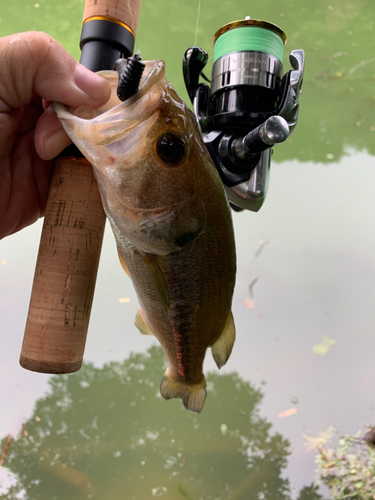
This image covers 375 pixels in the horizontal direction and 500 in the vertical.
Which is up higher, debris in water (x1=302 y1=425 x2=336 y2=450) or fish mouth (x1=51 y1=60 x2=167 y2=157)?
fish mouth (x1=51 y1=60 x2=167 y2=157)

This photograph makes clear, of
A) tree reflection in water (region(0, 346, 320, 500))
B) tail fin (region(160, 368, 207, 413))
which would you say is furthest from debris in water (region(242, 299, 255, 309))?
tail fin (region(160, 368, 207, 413))

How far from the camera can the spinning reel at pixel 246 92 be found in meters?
1.07

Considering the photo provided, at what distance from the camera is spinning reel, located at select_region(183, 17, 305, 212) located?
3.51 feet

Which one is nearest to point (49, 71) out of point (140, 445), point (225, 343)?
point (225, 343)

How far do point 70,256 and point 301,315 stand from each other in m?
1.89

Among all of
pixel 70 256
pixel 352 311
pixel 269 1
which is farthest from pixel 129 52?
pixel 269 1

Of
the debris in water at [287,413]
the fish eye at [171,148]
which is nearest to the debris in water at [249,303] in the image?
the debris in water at [287,413]

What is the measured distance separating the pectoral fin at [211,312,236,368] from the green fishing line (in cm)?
86

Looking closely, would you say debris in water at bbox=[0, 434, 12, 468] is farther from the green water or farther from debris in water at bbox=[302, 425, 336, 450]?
debris in water at bbox=[302, 425, 336, 450]

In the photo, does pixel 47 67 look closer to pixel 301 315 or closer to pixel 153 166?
pixel 153 166

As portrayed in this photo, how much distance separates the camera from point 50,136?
91cm

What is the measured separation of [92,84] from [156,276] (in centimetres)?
49

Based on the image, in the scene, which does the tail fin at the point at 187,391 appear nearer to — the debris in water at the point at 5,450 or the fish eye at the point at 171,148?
the fish eye at the point at 171,148

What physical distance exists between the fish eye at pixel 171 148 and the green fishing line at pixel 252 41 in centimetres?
56
